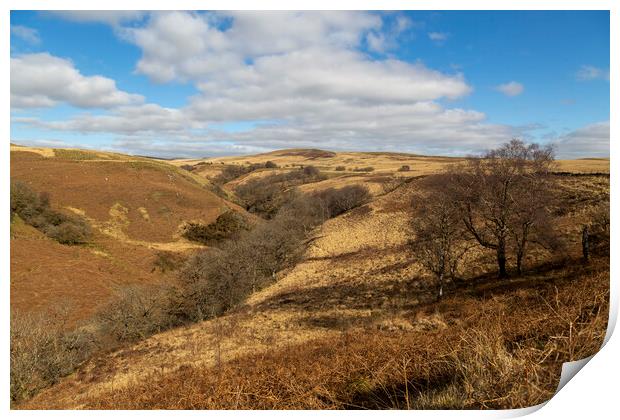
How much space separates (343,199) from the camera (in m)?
42.6

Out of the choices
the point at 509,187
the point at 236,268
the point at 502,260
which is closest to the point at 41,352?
the point at 236,268

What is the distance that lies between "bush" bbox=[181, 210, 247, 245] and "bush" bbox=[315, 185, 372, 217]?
10.9 metres

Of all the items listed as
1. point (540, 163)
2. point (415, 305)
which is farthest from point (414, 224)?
point (540, 163)

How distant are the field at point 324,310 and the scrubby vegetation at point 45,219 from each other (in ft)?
5.12

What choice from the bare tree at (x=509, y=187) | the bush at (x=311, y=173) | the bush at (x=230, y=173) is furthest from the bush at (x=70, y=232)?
the bush at (x=230, y=173)

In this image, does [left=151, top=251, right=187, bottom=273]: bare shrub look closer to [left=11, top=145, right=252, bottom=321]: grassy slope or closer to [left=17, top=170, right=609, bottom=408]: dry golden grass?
[left=11, top=145, right=252, bottom=321]: grassy slope

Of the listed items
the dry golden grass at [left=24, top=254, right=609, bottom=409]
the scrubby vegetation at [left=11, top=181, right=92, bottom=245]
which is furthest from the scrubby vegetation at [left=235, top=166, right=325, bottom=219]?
the dry golden grass at [left=24, top=254, right=609, bottom=409]

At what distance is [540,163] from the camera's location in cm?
1109

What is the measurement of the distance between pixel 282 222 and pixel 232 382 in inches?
1176

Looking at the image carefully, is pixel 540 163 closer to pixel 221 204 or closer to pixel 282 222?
pixel 282 222

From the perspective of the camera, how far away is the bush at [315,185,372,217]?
137 feet

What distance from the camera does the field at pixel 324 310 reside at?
327 centimetres

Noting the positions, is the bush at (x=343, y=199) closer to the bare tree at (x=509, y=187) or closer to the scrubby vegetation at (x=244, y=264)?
the scrubby vegetation at (x=244, y=264)
